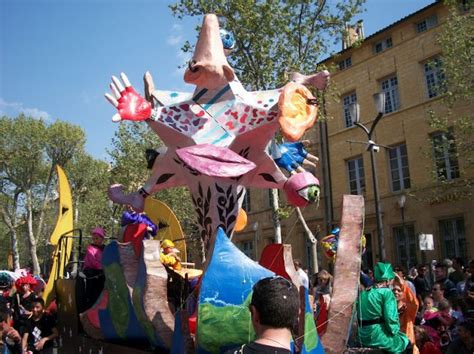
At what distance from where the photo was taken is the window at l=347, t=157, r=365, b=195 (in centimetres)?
2178

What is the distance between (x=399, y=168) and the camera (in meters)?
20.5

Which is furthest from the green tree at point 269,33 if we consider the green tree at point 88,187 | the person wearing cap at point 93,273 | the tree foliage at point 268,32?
the green tree at point 88,187

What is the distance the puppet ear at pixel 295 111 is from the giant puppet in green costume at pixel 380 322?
5.71 ft

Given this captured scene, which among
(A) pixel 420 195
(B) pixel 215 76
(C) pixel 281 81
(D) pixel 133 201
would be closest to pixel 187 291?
(D) pixel 133 201

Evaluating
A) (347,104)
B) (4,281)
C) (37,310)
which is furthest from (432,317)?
(347,104)

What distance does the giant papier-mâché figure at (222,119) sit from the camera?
3.78 m

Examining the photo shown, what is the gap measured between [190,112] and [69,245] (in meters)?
4.36

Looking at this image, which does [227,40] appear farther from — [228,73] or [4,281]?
[4,281]

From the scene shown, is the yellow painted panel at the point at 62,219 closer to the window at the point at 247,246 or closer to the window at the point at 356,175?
the window at the point at 356,175

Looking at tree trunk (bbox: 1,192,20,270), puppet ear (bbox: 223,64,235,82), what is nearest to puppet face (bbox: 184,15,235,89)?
puppet ear (bbox: 223,64,235,82)

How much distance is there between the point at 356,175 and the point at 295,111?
19.0 m

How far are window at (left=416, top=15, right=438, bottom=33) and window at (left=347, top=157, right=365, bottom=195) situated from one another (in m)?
5.67

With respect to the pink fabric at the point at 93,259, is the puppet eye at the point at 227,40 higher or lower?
higher

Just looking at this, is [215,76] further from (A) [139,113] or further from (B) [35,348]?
(B) [35,348]
